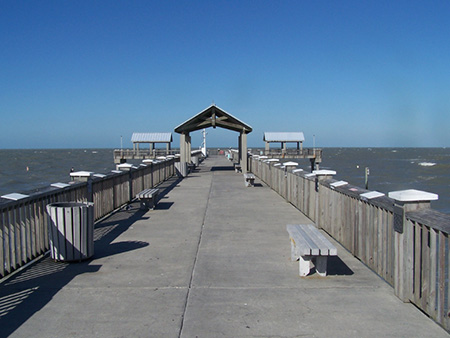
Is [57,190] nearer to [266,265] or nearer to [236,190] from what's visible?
[266,265]

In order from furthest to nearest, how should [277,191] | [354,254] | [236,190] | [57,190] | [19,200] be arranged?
[236,190] → [277,191] → [57,190] → [354,254] → [19,200]

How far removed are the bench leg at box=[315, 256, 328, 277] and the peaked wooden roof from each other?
2027cm

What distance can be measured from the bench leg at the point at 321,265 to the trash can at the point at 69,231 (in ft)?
11.7

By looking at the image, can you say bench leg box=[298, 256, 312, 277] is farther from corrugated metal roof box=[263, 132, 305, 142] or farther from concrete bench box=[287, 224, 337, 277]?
corrugated metal roof box=[263, 132, 305, 142]

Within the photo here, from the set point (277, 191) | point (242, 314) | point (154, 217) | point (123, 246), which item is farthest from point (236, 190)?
point (242, 314)

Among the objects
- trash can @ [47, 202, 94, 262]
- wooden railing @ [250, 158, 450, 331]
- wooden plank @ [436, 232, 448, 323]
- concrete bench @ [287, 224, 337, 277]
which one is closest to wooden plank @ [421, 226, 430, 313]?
wooden railing @ [250, 158, 450, 331]

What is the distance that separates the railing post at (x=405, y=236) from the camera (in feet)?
16.1

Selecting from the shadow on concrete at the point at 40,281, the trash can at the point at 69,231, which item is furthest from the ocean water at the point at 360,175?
the shadow on concrete at the point at 40,281

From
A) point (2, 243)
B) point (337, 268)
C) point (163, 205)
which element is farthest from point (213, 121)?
point (2, 243)

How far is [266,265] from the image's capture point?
6.66 m

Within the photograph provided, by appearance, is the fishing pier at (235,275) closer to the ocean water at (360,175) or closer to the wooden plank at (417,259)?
the wooden plank at (417,259)

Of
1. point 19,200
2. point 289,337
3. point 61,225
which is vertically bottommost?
point 289,337

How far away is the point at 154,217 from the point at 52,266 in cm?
451

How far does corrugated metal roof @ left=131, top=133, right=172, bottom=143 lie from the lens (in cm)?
5456
